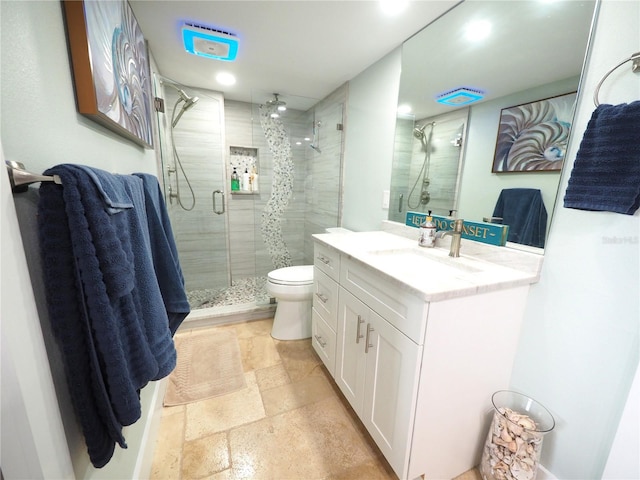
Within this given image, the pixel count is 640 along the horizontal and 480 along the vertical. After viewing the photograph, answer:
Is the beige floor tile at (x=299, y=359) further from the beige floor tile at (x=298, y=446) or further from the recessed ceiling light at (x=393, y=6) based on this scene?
the recessed ceiling light at (x=393, y=6)

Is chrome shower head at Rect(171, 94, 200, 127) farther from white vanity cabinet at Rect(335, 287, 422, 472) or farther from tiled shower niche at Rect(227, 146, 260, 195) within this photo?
white vanity cabinet at Rect(335, 287, 422, 472)

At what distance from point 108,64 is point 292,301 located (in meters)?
1.68

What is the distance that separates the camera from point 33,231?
0.53 meters

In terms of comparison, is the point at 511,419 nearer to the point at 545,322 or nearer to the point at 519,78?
the point at 545,322

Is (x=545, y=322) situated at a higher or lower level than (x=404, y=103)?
lower

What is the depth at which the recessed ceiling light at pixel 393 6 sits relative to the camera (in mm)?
1285

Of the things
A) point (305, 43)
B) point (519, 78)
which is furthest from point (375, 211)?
point (305, 43)

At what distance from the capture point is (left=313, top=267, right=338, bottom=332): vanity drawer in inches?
59.3

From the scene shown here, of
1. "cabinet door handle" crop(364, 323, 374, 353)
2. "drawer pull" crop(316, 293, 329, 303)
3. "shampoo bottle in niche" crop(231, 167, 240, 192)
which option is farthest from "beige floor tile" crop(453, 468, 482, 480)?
"shampoo bottle in niche" crop(231, 167, 240, 192)

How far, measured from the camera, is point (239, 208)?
3.02 metres

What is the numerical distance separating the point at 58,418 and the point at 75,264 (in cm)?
32

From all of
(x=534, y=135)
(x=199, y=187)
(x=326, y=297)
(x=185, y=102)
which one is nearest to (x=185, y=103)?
(x=185, y=102)

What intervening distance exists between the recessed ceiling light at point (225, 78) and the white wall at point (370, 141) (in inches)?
41.0

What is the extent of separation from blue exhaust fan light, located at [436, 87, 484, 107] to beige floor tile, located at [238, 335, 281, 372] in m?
2.00
